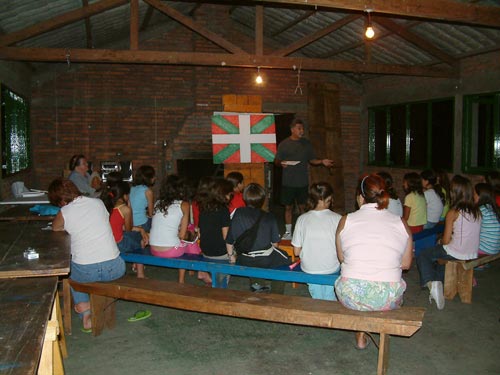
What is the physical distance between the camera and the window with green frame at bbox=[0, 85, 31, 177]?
709cm

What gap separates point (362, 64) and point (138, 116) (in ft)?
16.3

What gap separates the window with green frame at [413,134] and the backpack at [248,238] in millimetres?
6286

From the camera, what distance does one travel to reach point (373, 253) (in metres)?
3.58

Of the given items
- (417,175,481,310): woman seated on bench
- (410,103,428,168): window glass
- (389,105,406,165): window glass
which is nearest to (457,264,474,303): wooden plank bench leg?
(417,175,481,310): woman seated on bench

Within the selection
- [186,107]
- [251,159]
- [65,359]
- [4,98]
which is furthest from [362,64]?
[65,359]

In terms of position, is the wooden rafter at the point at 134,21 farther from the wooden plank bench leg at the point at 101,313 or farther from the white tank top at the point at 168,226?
the wooden plank bench leg at the point at 101,313

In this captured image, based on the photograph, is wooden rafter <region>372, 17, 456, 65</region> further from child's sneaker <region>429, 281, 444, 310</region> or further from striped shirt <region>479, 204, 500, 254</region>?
child's sneaker <region>429, 281, 444, 310</region>

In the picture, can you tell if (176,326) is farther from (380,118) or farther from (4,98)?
(380,118)

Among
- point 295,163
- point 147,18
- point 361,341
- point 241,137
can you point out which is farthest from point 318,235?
point 147,18

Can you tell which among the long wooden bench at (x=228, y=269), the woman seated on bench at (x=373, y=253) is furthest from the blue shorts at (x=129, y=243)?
the woman seated on bench at (x=373, y=253)

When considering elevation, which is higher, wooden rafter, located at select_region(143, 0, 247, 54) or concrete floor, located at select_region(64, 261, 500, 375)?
wooden rafter, located at select_region(143, 0, 247, 54)

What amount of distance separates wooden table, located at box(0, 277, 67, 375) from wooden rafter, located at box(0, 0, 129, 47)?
470 cm

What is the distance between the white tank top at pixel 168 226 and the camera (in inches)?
207

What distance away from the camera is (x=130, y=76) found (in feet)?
34.8
